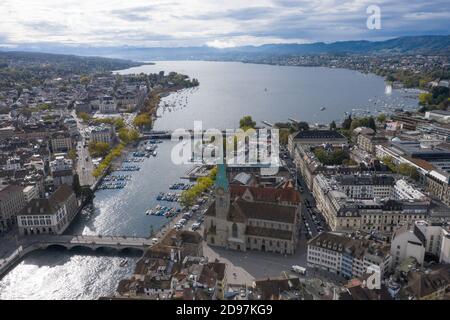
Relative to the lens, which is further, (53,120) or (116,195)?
(53,120)

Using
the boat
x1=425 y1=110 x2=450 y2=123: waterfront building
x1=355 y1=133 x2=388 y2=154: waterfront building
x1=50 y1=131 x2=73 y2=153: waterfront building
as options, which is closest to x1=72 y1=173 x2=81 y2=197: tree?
the boat

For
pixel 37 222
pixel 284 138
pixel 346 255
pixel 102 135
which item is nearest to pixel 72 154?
pixel 102 135

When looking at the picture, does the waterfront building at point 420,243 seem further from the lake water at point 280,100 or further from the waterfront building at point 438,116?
the lake water at point 280,100

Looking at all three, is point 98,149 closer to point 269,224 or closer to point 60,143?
point 60,143

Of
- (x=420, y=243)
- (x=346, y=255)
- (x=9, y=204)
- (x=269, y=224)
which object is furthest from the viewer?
(x=9, y=204)

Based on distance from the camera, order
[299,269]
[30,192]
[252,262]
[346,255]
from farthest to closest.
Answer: [30,192] → [252,262] → [299,269] → [346,255]
